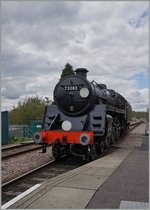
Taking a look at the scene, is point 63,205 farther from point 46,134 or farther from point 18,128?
point 18,128

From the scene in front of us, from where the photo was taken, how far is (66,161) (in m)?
10.9

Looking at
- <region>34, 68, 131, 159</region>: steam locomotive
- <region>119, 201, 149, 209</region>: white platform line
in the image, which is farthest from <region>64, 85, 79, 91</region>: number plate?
<region>119, 201, 149, 209</region>: white platform line

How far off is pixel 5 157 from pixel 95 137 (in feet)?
11.6

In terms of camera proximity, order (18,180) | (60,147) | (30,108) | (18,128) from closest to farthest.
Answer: (18,180), (60,147), (18,128), (30,108)

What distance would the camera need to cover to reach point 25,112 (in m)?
35.7

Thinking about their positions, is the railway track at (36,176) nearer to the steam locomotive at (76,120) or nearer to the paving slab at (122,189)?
the steam locomotive at (76,120)

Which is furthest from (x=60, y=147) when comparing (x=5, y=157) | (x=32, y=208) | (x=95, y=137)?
(x=32, y=208)

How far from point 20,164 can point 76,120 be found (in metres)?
2.55

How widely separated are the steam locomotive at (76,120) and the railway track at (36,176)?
1.23ft

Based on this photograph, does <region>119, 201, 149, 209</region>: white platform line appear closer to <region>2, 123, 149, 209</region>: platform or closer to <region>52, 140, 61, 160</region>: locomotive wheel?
<region>2, 123, 149, 209</region>: platform

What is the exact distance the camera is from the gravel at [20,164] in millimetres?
8594

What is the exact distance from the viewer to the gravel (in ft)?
28.2

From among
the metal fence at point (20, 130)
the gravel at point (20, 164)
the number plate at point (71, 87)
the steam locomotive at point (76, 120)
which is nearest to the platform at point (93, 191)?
the gravel at point (20, 164)

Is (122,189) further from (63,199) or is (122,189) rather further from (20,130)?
(20,130)
